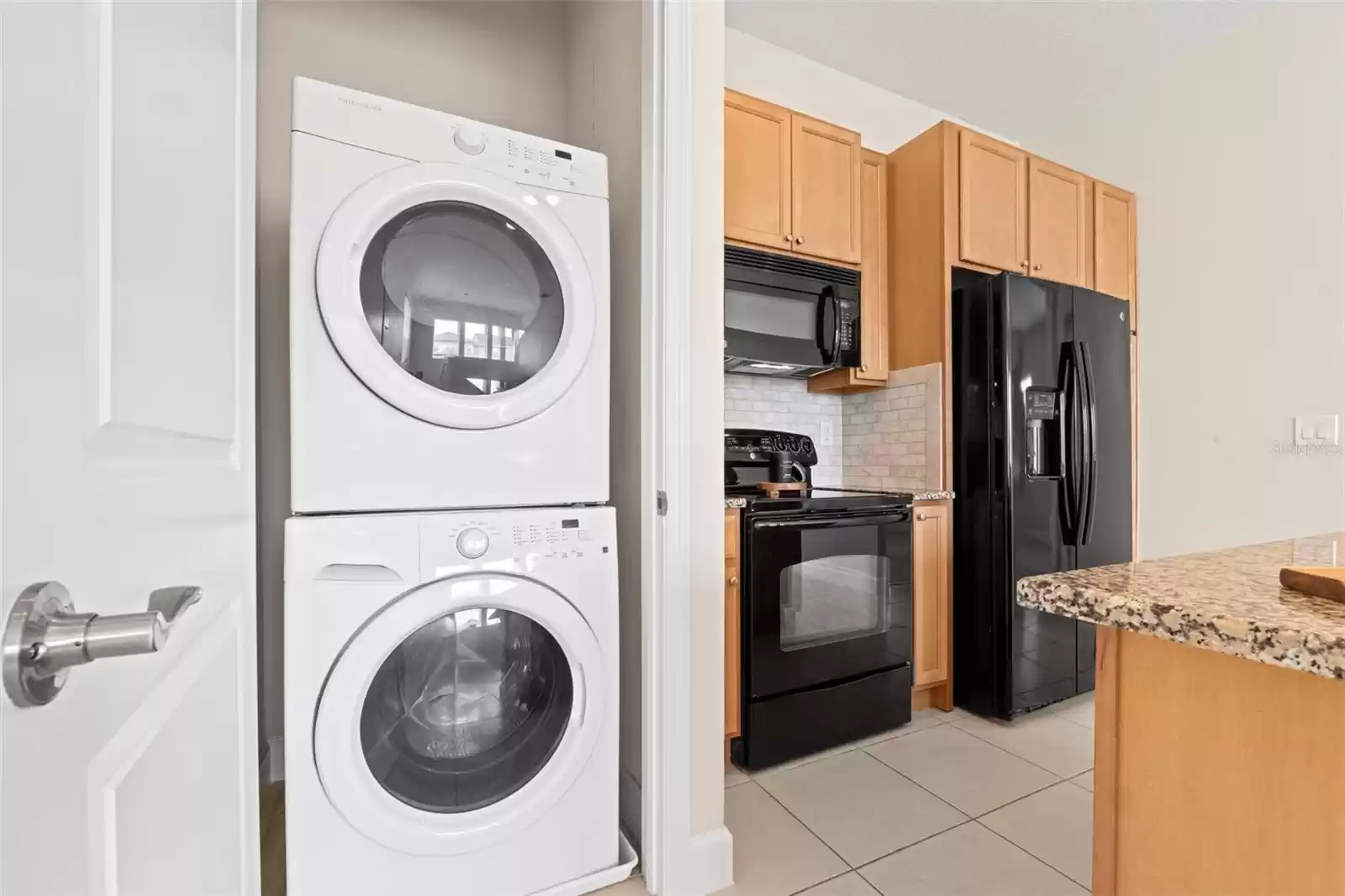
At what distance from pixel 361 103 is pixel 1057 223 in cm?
284

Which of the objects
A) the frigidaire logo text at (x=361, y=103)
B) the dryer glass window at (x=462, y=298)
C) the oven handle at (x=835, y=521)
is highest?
the frigidaire logo text at (x=361, y=103)

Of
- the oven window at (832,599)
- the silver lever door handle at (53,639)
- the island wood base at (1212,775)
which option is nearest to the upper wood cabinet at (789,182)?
the oven window at (832,599)

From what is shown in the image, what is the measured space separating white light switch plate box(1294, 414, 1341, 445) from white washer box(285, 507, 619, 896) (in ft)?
9.15

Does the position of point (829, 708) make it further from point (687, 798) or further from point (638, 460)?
point (638, 460)

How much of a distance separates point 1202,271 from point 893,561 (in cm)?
205

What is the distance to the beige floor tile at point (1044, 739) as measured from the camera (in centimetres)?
197

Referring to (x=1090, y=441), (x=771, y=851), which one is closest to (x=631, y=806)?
(x=771, y=851)

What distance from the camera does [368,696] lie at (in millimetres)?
1158

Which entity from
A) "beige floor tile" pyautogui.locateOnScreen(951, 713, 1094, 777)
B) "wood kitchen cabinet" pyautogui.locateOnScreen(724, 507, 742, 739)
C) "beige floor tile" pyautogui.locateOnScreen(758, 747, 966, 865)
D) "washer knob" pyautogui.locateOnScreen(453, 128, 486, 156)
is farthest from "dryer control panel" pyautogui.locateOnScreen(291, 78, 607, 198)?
"beige floor tile" pyautogui.locateOnScreen(951, 713, 1094, 777)

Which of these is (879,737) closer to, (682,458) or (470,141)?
(682,458)

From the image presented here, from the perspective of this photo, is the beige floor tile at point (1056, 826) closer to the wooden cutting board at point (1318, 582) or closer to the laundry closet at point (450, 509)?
the laundry closet at point (450, 509)

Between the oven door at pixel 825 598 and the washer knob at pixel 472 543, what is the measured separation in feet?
3.06

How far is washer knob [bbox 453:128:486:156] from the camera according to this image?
128 centimetres

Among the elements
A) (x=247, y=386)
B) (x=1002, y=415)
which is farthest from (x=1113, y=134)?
(x=247, y=386)
